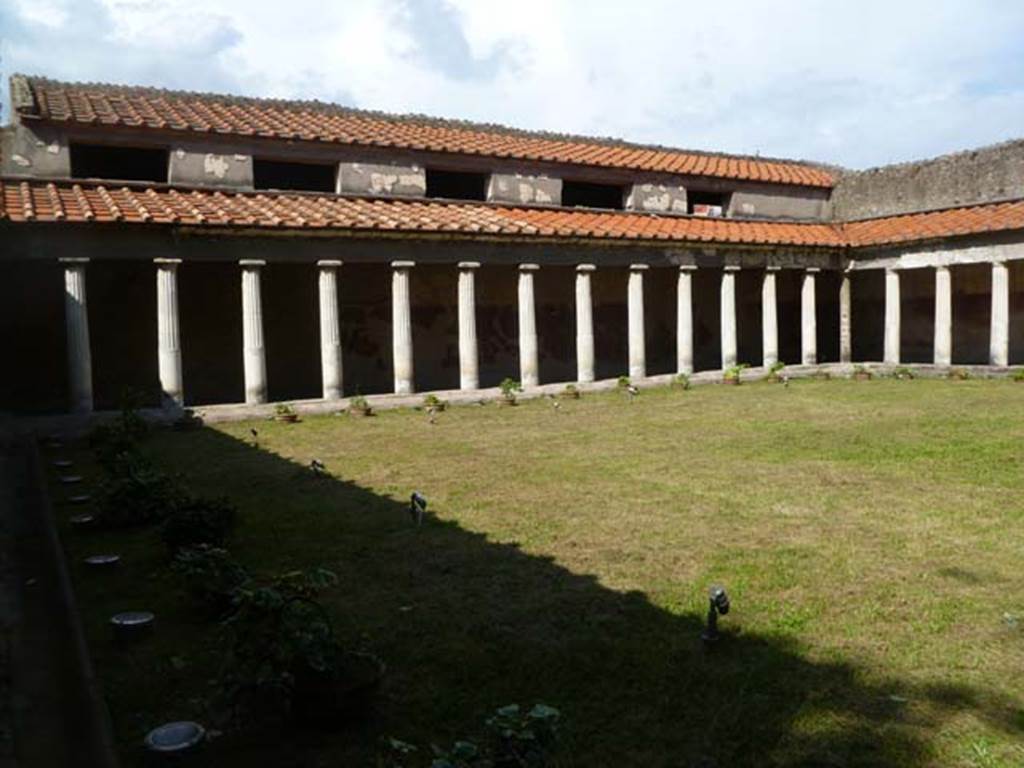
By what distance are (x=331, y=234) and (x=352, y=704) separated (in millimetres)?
12869

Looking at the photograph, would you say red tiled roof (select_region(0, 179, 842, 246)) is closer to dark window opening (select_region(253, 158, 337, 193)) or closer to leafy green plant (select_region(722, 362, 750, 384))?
dark window opening (select_region(253, 158, 337, 193))

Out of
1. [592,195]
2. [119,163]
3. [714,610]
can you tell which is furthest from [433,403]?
[714,610]

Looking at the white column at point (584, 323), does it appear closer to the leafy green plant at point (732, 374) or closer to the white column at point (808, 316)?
the leafy green plant at point (732, 374)

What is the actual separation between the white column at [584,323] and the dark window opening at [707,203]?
5977 mm

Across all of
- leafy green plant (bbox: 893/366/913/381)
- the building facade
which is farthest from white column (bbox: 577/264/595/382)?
leafy green plant (bbox: 893/366/913/381)

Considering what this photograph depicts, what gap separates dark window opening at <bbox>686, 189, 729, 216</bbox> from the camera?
23.5 metres

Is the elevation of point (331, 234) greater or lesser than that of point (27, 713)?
greater

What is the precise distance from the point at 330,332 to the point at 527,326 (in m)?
4.37

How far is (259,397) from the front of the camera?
15227 millimetres

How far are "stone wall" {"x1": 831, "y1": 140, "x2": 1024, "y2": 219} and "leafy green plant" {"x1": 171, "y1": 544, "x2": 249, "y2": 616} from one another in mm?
21871

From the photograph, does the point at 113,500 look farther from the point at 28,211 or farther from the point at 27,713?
the point at 28,211

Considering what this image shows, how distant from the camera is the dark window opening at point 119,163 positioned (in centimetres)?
1642

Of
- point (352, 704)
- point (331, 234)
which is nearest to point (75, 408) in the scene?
point (331, 234)

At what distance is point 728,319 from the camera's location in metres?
21.0
